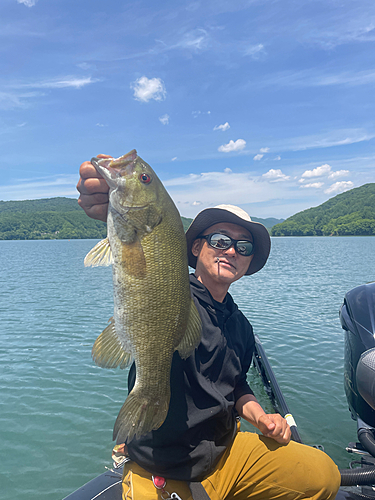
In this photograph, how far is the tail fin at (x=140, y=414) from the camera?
195 centimetres

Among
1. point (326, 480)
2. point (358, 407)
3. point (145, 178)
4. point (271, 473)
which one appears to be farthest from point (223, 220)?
point (358, 407)

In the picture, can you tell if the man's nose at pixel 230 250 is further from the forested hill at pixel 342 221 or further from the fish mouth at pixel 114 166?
the forested hill at pixel 342 221

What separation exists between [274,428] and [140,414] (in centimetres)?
124

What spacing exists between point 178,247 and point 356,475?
290 cm

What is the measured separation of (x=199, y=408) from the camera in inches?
93.4

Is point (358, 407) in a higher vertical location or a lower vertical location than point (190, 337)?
lower

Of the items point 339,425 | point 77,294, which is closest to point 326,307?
point 339,425

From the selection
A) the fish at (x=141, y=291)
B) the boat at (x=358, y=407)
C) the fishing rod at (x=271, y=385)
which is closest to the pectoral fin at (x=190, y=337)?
the fish at (x=141, y=291)

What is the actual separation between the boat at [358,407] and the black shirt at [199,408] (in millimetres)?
516

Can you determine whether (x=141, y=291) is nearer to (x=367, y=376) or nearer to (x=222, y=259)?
(x=222, y=259)

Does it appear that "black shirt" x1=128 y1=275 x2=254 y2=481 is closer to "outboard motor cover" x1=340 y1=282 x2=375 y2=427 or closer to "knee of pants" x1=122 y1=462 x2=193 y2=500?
"knee of pants" x1=122 y1=462 x2=193 y2=500

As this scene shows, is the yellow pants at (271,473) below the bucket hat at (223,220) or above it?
below

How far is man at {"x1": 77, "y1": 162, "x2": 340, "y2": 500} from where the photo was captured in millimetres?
2260

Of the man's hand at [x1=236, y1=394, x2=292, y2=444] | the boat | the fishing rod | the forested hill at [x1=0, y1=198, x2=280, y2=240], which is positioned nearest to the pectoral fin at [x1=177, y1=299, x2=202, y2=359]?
the man's hand at [x1=236, y1=394, x2=292, y2=444]
